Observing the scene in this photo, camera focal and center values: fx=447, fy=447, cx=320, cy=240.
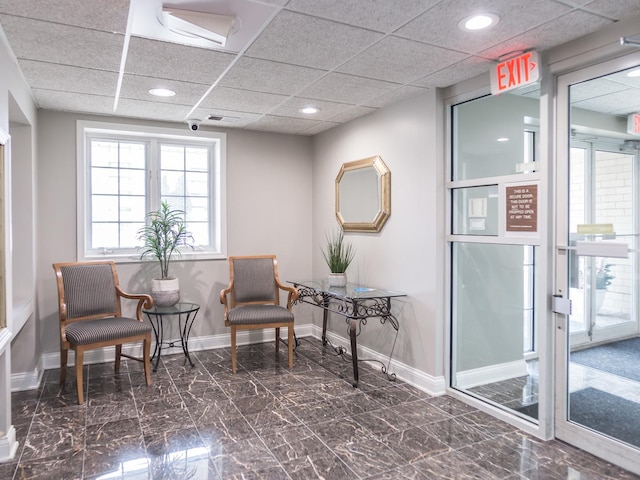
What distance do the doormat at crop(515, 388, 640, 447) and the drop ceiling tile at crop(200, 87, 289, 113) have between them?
2.98 metres

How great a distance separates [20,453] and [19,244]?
1.68 m

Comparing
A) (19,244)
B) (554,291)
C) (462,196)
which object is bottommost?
(554,291)

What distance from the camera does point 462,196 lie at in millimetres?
3369

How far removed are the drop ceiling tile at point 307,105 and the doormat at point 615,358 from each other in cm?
262

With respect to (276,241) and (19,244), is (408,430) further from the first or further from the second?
(19,244)

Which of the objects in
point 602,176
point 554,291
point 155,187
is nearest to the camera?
point 602,176

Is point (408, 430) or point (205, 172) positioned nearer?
point (408, 430)

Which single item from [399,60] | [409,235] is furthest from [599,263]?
[399,60]

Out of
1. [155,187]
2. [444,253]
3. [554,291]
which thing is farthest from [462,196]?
[155,187]

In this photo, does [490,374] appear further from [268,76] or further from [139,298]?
[139,298]

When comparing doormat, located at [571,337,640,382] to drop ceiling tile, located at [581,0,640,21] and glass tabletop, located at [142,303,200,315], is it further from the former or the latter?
glass tabletop, located at [142,303,200,315]

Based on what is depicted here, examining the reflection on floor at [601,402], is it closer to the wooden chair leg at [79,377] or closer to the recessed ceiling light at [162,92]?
the wooden chair leg at [79,377]

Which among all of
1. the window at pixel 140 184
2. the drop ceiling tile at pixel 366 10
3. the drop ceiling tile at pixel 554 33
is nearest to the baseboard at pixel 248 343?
the window at pixel 140 184

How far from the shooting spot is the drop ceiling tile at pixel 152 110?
385 centimetres
